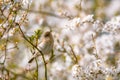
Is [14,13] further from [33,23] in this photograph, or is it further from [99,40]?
[33,23]

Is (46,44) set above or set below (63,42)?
below

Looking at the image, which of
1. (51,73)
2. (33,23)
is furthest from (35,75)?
(33,23)

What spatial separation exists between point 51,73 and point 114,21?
1.31 m

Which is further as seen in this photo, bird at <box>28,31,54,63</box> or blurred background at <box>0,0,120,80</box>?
bird at <box>28,31,54,63</box>

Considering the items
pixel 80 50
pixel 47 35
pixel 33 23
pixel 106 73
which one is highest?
pixel 33 23

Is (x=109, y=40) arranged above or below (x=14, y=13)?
above

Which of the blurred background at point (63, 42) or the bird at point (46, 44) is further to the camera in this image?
the bird at point (46, 44)

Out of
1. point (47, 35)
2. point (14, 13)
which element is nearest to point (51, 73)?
point (47, 35)

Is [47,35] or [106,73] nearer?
[106,73]

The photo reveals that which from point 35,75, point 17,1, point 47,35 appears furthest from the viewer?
point 47,35

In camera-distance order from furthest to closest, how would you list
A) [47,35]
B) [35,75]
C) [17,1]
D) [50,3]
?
[50,3] < [47,35] < [35,75] < [17,1]

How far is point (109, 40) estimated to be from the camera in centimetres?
586

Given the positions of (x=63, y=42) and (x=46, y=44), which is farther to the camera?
(x=63, y=42)

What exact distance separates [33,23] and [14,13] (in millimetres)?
3238
